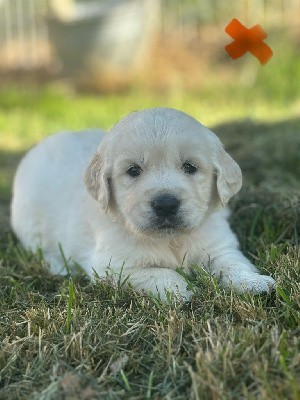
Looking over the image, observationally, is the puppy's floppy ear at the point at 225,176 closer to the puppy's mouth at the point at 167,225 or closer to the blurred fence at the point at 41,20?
the puppy's mouth at the point at 167,225

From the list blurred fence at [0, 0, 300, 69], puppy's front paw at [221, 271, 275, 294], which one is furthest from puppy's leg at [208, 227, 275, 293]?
blurred fence at [0, 0, 300, 69]

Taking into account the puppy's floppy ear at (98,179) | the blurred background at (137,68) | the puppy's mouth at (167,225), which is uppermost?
the puppy's floppy ear at (98,179)

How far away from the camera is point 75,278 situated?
14.1ft

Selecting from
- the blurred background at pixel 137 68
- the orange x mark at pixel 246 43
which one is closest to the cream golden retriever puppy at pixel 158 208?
the orange x mark at pixel 246 43

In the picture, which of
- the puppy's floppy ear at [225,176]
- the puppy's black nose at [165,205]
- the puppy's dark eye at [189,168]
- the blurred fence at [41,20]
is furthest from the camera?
the blurred fence at [41,20]

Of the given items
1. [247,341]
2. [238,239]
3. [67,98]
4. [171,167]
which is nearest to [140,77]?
[67,98]

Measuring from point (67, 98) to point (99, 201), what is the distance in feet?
21.9

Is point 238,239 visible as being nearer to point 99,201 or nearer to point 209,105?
point 99,201

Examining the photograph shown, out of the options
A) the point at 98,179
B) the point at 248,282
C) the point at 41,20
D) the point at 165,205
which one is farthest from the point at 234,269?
the point at 41,20

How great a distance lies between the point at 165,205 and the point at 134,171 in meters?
0.30

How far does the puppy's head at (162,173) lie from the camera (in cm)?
371

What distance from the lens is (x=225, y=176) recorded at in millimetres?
3988

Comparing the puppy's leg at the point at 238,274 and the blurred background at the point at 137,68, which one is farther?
the blurred background at the point at 137,68

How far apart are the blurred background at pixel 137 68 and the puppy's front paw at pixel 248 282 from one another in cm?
303
